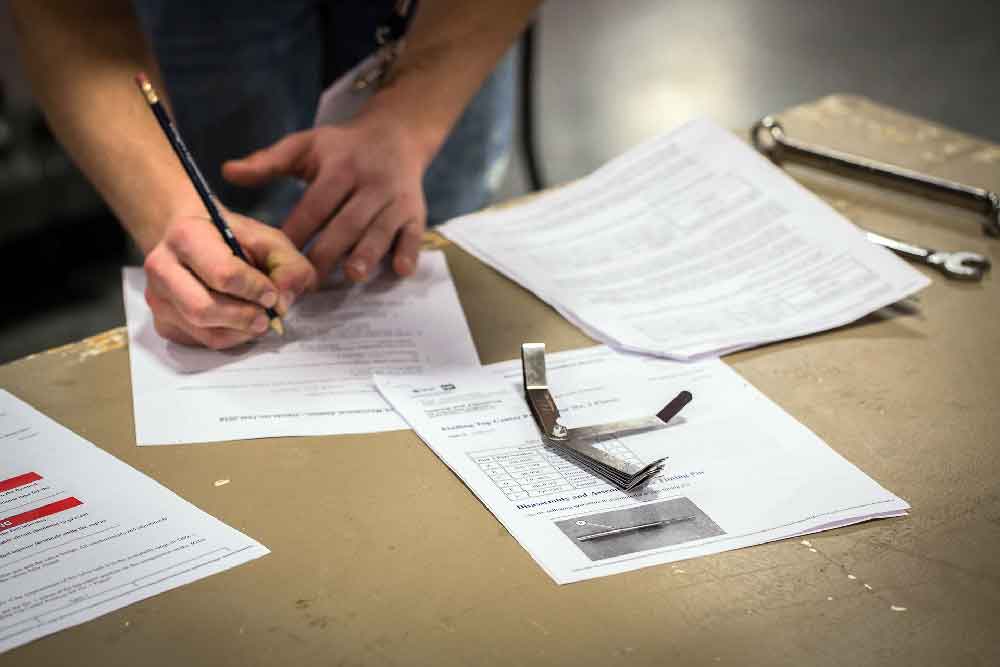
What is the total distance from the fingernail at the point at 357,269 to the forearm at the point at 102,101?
0.15m

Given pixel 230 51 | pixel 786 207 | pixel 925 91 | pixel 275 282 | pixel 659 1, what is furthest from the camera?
pixel 659 1

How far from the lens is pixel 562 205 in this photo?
43.5 inches

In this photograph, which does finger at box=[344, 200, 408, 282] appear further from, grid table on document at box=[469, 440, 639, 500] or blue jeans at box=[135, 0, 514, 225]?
blue jeans at box=[135, 0, 514, 225]

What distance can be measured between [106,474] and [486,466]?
258 millimetres

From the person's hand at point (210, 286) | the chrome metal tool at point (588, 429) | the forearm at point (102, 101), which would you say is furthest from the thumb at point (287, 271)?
the chrome metal tool at point (588, 429)

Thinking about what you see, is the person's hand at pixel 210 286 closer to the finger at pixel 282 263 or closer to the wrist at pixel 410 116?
the finger at pixel 282 263

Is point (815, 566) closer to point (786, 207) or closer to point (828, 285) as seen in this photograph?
point (828, 285)

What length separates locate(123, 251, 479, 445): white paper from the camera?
30.2 inches

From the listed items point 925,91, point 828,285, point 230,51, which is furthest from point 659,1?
point 828,285

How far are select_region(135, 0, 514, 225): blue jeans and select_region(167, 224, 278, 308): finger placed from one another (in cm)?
50

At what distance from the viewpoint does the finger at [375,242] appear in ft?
3.11

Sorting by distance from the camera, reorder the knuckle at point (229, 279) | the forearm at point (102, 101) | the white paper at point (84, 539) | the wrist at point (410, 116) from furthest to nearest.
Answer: the wrist at point (410, 116) < the forearm at point (102, 101) < the knuckle at point (229, 279) < the white paper at point (84, 539)

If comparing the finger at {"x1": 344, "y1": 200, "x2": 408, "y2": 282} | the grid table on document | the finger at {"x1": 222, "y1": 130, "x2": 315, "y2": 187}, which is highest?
the finger at {"x1": 222, "y1": 130, "x2": 315, "y2": 187}

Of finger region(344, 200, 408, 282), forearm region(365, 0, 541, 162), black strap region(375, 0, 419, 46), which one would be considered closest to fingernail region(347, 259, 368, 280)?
finger region(344, 200, 408, 282)
